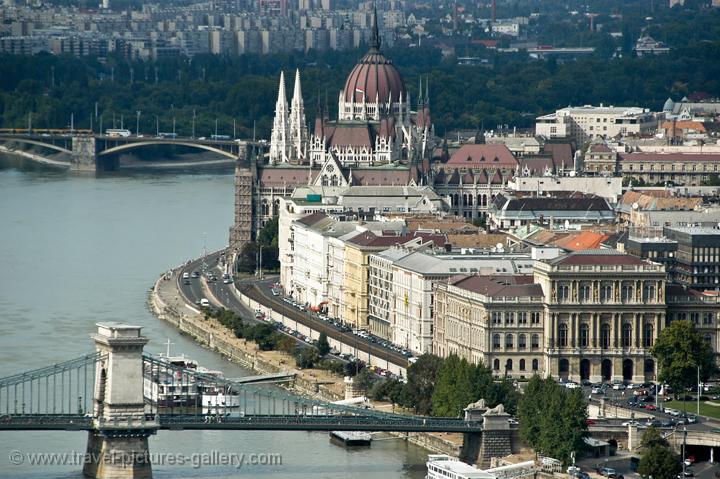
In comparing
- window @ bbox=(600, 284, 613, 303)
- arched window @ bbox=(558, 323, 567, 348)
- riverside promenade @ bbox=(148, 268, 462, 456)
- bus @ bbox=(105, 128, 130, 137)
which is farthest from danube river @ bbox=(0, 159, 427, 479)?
bus @ bbox=(105, 128, 130, 137)

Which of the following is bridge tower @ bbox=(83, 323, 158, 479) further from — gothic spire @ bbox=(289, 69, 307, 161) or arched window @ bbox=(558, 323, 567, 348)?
gothic spire @ bbox=(289, 69, 307, 161)

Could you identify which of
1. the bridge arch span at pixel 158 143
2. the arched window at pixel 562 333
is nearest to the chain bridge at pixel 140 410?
the arched window at pixel 562 333

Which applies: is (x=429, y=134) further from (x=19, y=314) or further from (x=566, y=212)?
(x=19, y=314)

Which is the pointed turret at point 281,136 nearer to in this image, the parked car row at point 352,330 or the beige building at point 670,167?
the beige building at point 670,167

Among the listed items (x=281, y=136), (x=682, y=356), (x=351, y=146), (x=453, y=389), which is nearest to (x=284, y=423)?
(x=453, y=389)

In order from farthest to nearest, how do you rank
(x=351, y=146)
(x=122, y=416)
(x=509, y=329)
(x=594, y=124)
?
(x=594, y=124) → (x=351, y=146) → (x=509, y=329) → (x=122, y=416)

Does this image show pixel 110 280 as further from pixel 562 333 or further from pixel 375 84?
pixel 375 84

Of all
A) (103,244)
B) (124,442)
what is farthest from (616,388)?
(103,244)
